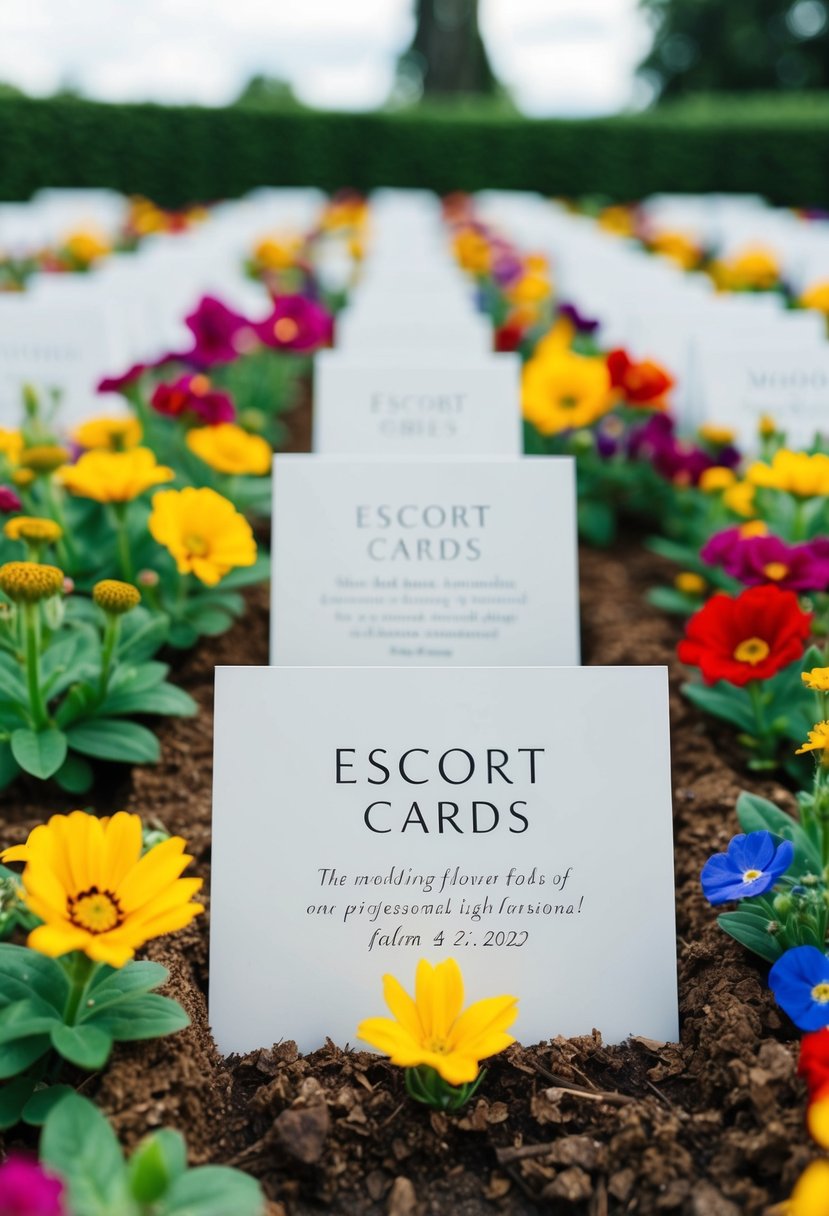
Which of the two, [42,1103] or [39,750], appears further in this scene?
[39,750]

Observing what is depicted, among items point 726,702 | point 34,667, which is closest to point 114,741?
point 34,667

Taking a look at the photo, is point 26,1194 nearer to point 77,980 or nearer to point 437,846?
point 77,980

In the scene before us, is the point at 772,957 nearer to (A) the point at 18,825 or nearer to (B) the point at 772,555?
(B) the point at 772,555

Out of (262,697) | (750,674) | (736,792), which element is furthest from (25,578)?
(736,792)

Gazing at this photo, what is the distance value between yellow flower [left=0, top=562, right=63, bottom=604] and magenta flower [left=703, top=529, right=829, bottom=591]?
0.85 m

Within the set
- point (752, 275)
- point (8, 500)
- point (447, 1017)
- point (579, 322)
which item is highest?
point (752, 275)

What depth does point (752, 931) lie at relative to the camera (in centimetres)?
113

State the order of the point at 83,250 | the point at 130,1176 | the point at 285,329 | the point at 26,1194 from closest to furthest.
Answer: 1. the point at 26,1194
2. the point at 130,1176
3. the point at 285,329
4. the point at 83,250

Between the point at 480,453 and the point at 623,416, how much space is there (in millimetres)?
791

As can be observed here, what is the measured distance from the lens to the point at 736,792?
4.88 feet

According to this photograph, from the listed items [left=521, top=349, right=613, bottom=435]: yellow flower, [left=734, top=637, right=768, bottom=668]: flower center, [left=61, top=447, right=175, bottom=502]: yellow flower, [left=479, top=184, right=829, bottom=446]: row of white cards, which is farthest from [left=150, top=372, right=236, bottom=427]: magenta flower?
[left=734, top=637, right=768, bottom=668]: flower center

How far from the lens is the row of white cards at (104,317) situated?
241 centimetres

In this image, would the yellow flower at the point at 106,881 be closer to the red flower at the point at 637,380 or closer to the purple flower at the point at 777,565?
the purple flower at the point at 777,565

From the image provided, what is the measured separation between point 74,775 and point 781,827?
873mm
